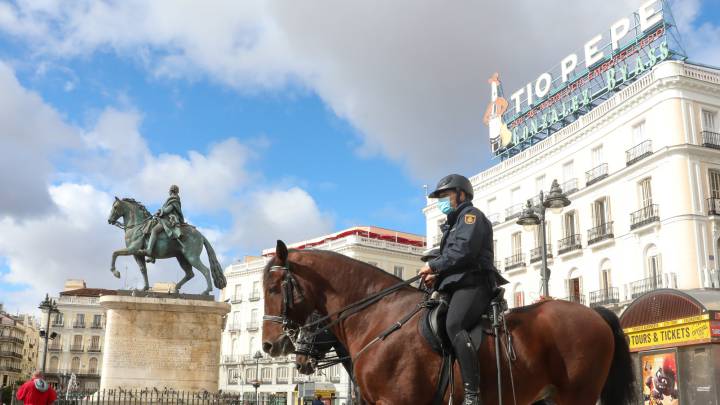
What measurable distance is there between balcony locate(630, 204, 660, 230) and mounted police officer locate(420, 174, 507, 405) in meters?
34.2

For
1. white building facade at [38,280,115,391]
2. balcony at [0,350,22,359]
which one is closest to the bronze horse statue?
white building facade at [38,280,115,391]

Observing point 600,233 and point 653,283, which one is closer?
point 653,283

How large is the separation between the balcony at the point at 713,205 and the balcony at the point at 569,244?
824cm

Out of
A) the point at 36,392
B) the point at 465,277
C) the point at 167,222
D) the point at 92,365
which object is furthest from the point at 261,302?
the point at 465,277

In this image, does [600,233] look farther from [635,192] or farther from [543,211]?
[543,211]

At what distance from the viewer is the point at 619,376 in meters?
6.11

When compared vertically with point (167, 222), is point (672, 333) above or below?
below

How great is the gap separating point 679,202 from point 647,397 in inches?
813

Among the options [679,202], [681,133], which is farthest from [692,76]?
[679,202]

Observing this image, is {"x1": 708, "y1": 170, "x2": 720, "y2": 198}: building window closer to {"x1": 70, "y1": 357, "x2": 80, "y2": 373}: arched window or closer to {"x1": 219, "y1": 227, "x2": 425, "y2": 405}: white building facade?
{"x1": 219, "y1": 227, "x2": 425, "y2": 405}: white building facade

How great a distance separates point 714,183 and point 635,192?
4103 millimetres

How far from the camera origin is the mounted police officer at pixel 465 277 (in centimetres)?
543

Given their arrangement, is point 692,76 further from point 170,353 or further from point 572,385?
point 572,385

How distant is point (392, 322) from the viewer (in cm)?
595
